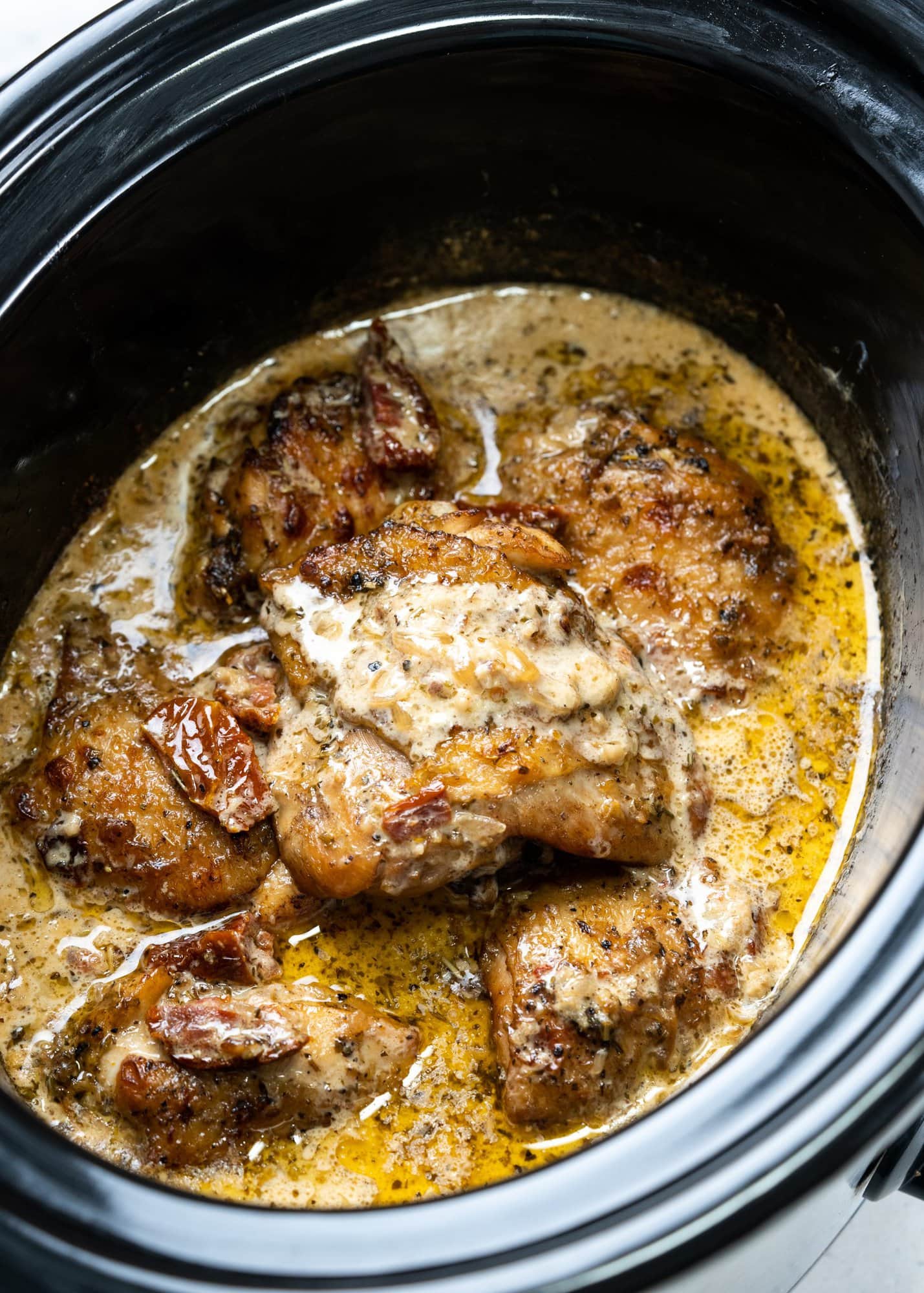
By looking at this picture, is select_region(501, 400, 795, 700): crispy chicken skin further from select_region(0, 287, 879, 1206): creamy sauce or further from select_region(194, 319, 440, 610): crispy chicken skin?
select_region(194, 319, 440, 610): crispy chicken skin

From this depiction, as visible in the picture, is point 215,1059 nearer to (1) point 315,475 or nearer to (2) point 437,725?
(2) point 437,725

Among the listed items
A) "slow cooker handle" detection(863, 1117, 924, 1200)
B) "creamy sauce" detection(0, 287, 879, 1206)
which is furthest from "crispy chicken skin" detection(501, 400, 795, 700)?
"slow cooker handle" detection(863, 1117, 924, 1200)

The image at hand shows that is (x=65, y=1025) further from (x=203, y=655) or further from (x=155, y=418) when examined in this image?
(x=155, y=418)

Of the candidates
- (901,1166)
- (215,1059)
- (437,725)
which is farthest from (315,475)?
(901,1166)

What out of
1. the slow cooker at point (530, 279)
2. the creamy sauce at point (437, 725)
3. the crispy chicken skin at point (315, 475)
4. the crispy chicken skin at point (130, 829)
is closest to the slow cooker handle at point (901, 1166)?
the slow cooker at point (530, 279)

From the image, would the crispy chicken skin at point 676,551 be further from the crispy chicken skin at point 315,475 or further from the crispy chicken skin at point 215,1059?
the crispy chicken skin at point 215,1059

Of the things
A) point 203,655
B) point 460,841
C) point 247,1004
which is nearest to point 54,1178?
point 247,1004
